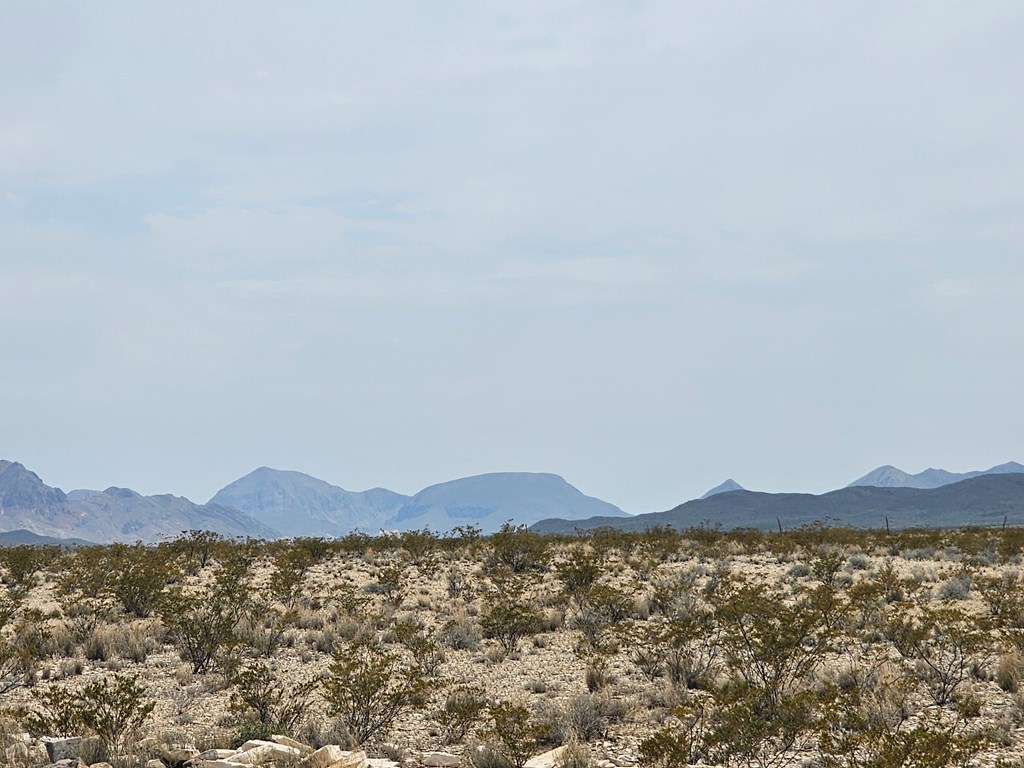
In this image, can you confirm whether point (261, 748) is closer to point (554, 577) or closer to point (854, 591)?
point (854, 591)

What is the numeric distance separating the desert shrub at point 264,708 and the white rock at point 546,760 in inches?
145

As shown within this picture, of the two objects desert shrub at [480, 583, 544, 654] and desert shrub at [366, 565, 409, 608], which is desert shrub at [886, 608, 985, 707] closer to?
desert shrub at [480, 583, 544, 654]

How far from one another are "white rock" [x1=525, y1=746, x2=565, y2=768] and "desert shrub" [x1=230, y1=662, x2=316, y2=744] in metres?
3.68

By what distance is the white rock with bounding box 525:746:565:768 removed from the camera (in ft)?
33.3

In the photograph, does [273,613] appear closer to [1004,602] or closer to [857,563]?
[1004,602]

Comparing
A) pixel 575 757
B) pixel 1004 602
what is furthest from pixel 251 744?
pixel 1004 602

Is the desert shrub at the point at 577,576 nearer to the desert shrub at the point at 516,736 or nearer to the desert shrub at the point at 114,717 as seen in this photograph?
the desert shrub at the point at 516,736

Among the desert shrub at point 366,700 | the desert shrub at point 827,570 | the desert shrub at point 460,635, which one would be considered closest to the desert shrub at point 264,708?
the desert shrub at point 366,700

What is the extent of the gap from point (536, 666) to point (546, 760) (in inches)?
226

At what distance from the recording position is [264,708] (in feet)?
40.4

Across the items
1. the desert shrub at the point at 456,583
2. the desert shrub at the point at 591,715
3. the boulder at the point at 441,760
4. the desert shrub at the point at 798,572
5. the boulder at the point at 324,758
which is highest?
the desert shrub at the point at 456,583

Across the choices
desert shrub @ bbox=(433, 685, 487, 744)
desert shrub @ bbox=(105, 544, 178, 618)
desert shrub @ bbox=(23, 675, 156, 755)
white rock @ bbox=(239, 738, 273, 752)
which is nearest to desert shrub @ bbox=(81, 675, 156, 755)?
desert shrub @ bbox=(23, 675, 156, 755)

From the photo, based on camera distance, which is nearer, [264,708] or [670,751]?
[670,751]

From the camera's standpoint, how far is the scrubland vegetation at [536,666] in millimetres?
10820
